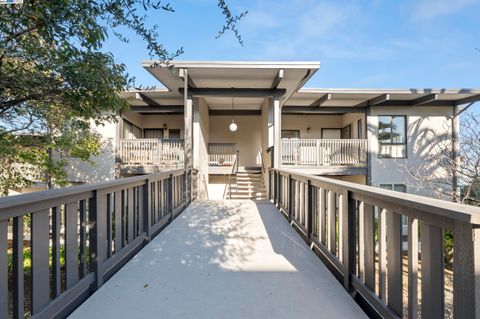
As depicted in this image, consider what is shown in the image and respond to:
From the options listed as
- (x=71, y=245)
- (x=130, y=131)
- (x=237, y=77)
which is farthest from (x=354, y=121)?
(x=71, y=245)

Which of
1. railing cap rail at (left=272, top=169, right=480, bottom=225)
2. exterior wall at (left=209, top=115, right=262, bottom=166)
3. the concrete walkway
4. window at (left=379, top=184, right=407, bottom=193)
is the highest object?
exterior wall at (left=209, top=115, right=262, bottom=166)

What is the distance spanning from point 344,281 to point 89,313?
2.02 meters

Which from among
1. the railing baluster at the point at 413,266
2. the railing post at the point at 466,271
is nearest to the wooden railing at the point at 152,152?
the railing baluster at the point at 413,266

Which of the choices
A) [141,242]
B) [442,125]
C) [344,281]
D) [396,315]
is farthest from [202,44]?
[442,125]

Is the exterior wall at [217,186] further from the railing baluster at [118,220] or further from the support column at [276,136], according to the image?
the railing baluster at [118,220]

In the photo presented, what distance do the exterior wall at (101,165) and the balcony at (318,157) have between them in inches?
237

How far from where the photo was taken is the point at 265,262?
119 inches

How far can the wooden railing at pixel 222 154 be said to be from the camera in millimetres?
11086

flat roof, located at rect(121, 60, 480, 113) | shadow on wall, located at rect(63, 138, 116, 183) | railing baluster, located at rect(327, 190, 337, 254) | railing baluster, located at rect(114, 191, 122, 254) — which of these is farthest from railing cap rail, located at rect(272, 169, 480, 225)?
shadow on wall, located at rect(63, 138, 116, 183)

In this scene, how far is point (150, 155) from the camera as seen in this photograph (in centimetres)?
983

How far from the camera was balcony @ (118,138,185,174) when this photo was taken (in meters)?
9.70

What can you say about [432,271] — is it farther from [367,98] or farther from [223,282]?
[367,98]

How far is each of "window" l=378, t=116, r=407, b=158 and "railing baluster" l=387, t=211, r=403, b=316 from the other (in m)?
9.89

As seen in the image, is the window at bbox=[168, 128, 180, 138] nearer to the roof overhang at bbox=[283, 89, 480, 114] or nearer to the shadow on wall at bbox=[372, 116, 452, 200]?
the roof overhang at bbox=[283, 89, 480, 114]
